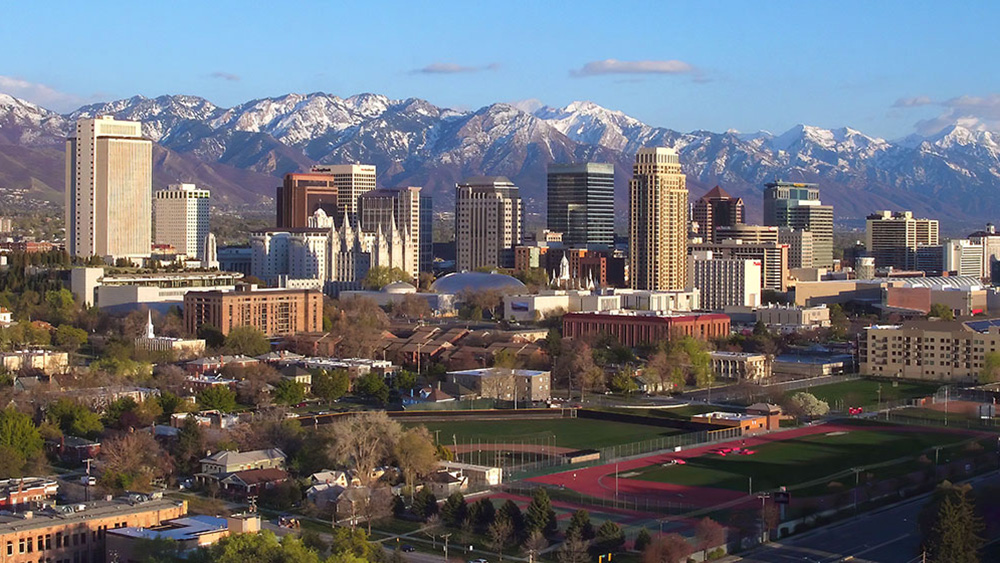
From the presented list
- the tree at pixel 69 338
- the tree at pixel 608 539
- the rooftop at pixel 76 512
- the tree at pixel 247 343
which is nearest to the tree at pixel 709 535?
the tree at pixel 608 539

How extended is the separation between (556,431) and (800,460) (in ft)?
33.5

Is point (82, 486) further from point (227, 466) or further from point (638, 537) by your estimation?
point (638, 537)

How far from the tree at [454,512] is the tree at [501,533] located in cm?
199

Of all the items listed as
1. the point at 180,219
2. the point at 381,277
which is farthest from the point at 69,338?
the point at 180,219

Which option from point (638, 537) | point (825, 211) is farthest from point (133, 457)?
point (825, 211)

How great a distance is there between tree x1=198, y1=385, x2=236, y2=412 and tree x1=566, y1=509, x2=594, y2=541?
78.0 feet

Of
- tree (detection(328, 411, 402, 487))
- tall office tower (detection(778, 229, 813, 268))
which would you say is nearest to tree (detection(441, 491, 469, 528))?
tree (detection(328, 411, 402, 487))

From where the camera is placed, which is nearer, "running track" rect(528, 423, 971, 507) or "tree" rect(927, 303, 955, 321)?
"running track" rect(528, 423, 971, 507)

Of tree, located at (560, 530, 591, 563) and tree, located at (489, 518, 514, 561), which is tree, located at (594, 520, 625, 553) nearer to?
tree, located at (560, 530, 591, 563)

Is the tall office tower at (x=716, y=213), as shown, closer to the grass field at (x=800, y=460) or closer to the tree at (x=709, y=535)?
the grass field at (x=800, y=460)

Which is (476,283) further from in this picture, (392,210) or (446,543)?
(446,543)

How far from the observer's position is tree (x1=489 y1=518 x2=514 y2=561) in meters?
37.7

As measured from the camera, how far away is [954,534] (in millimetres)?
35969

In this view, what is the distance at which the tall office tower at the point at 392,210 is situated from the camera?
136 metres
